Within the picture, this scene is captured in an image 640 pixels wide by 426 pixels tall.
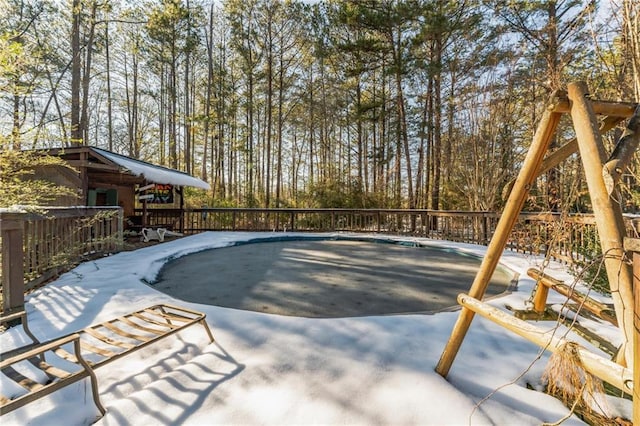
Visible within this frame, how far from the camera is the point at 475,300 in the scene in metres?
1.74

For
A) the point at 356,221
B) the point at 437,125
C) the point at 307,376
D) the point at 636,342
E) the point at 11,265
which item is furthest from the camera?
the point at 437,125

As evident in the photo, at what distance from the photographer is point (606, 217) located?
44.6 inches

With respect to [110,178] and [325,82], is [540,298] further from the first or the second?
[325,82]

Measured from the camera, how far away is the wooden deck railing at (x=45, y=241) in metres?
2.58

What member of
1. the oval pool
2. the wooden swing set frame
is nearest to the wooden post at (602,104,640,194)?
the wooden swing set frame

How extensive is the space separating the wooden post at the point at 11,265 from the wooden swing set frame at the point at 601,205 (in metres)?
3.69

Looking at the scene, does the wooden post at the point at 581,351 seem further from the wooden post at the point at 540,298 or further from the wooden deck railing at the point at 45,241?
the wooden deck railing at the point at 45,241

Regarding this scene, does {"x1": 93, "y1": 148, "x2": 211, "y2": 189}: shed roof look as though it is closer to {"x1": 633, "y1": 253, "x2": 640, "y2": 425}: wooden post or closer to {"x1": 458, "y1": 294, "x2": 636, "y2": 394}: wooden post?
{"x1": 458, "y1": 294, "x2": 636, "y2": 394}: wooden post

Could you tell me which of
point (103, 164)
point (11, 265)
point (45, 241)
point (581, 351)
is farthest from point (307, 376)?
point (103, 164)

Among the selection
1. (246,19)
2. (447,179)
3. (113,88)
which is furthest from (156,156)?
(447,179)

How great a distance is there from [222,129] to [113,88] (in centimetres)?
708

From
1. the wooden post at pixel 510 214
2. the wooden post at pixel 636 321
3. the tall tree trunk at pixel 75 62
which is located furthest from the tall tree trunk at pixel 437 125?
the tall tree trunk at pixel 75 62

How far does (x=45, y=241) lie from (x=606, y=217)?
562 centimetres

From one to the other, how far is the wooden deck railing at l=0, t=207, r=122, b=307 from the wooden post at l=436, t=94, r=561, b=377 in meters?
3.61
